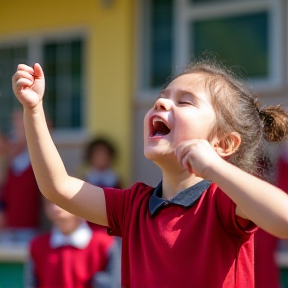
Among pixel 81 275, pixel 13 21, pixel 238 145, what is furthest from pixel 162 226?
pixel 13 21

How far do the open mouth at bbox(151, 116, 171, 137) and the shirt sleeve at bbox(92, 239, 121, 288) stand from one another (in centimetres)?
257

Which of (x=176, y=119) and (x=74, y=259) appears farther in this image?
(x=74, y=259)

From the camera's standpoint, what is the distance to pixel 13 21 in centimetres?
808

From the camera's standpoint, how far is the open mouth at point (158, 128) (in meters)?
2.39

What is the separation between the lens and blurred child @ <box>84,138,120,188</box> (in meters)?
6.67

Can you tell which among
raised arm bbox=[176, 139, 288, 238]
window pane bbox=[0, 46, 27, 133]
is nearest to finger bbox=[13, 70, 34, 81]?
raised arm bbox=[176, 139, 288, 238]

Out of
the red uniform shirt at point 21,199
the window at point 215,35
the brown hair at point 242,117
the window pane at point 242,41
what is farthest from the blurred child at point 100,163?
the brown hair at point 242,117

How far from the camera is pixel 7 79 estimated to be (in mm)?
8125

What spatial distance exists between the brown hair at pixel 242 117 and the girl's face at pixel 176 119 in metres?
0.04

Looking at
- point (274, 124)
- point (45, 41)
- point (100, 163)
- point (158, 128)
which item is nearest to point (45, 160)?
point (158, 128)

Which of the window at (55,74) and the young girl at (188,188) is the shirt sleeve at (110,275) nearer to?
the young girl at (188,188)

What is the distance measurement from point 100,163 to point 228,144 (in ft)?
14.4

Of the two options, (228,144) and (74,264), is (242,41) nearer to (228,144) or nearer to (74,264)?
(74,264)

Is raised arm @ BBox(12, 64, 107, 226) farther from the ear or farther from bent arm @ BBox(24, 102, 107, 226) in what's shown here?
the ear
